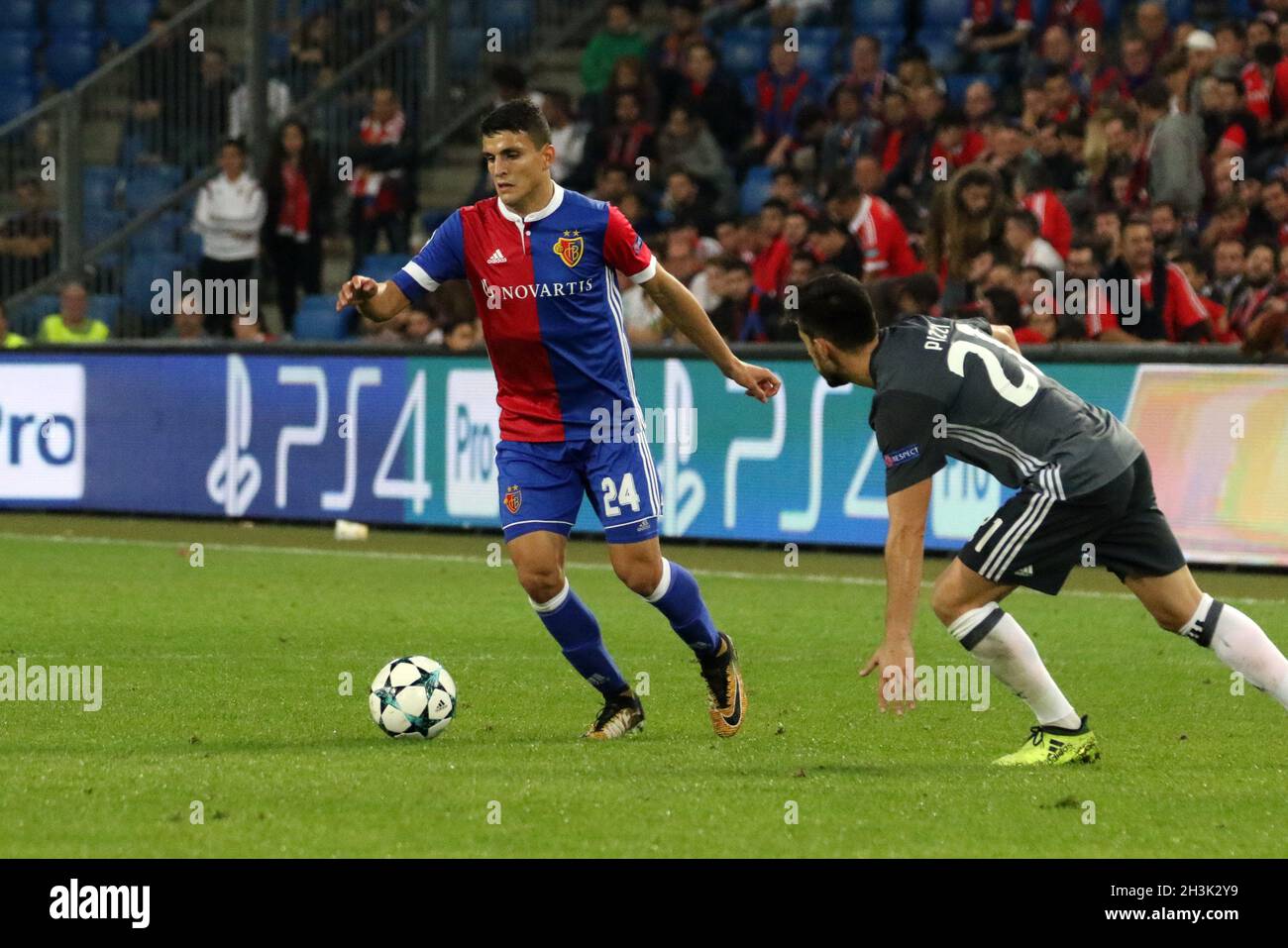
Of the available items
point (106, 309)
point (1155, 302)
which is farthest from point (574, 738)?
point (106, 309)

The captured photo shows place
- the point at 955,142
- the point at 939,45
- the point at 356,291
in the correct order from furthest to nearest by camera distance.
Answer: the point at 939,45 < the point at 955,142 < the point at 356,291

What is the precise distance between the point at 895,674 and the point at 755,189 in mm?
12990

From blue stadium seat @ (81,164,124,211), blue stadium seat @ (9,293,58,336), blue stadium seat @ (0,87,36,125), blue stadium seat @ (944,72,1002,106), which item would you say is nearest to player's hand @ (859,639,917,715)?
blue stadium seat @ (944,72,1002,106)

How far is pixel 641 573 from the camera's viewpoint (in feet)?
28.2

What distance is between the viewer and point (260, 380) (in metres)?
18.4

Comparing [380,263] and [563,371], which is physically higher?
[380,263]

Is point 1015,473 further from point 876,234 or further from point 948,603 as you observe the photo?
point 876,234

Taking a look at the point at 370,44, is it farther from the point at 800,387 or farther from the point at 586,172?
the point at 800,387

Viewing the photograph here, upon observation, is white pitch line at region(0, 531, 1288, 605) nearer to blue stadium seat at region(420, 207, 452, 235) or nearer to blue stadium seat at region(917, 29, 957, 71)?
blue stadium seat at region(420, 207, 452, 235)

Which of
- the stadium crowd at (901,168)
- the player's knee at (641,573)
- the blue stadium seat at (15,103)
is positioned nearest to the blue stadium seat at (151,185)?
the stadium crowd at (901,168)

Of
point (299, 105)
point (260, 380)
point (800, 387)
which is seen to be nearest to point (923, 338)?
point (800, 387)

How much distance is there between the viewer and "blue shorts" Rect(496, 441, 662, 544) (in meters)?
8.57

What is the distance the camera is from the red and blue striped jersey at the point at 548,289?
8609mm
